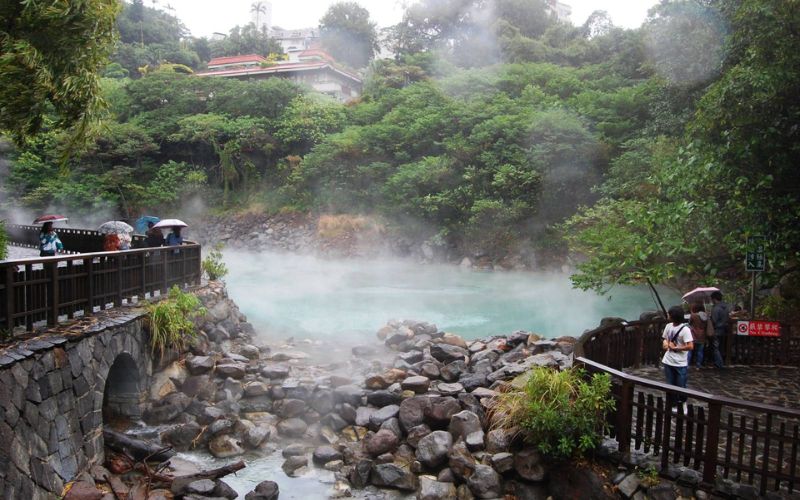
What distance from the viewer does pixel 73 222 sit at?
37188 millimetres

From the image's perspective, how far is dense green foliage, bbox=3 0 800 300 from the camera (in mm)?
12594

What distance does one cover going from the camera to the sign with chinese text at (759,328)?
1060 cm

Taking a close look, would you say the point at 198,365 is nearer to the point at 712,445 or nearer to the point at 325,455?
the point at 325,455

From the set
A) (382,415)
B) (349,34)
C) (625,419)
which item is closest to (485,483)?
(625,419)

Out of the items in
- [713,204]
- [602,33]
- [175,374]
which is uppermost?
[602,33]

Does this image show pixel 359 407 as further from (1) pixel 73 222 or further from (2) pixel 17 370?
(1) pixel 73 222

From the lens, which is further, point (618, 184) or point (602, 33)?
point (602, 33)

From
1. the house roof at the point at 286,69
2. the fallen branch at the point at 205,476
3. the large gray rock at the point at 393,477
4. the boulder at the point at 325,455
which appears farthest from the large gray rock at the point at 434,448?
the house roof at the point at 286,69

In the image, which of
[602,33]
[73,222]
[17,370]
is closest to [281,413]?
[17,370]

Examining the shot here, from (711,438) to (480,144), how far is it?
2658 centimetres

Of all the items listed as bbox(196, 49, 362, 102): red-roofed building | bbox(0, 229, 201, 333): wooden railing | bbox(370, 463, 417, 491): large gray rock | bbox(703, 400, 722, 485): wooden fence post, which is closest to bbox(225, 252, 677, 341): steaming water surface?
bbox(0, 229, 201, 333): wooden railing

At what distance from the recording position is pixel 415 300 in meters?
21.8

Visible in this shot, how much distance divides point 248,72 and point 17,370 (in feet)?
146

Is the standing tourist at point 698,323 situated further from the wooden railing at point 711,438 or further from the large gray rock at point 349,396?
the large gray rock at point 349,396
